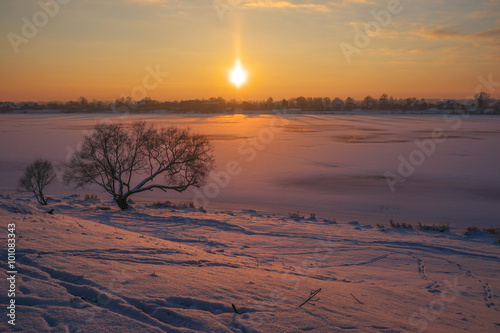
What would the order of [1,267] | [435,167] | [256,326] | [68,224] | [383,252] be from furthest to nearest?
[435,167] → [383,252] → [68,224] → [1,267] → [256,326]

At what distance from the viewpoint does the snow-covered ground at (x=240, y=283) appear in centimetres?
483

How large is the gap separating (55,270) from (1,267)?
79 cm

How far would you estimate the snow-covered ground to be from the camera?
4832mm

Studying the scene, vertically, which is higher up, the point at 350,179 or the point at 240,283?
the point at 240,283

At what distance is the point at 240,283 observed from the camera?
6.28 m

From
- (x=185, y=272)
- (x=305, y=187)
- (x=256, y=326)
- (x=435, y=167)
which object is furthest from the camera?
(x=435, y=167)

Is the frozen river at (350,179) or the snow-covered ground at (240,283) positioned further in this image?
the frozen river at (350,179)

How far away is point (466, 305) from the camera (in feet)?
23.0

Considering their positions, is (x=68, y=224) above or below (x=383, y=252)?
above

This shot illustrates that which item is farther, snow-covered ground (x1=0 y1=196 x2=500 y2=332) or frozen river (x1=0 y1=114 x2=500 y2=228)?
frozen river (x1=0 y1=114 x2=500 y2=228)

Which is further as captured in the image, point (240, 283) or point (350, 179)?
point (350, 179)

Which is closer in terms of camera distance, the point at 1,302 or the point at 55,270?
the point at 1,302

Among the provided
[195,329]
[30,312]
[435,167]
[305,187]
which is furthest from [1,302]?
[435,167]

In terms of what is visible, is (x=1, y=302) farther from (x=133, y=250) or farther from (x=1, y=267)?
(x=133, y=250)
